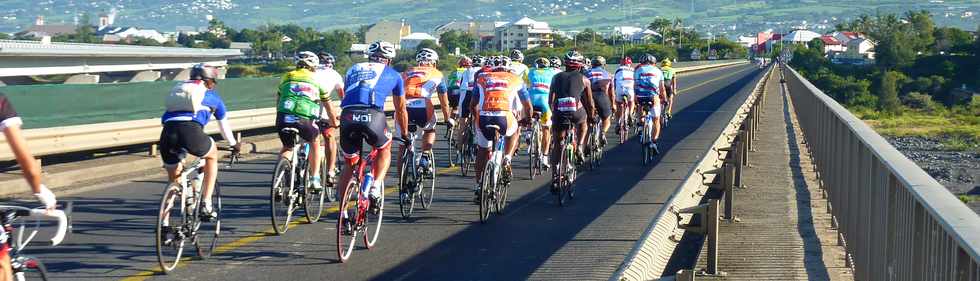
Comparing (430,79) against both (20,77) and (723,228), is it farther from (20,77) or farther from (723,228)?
(20,77)

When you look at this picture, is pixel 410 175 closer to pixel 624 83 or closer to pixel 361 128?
pixel 361 128

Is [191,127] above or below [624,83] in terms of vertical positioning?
above

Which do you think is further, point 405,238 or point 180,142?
point 405,238

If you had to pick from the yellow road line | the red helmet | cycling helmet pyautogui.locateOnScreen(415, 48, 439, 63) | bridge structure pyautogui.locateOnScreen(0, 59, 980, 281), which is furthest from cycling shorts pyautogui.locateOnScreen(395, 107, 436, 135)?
the red helmet

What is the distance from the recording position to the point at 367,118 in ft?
36.8

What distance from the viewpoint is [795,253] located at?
1105 centimetres

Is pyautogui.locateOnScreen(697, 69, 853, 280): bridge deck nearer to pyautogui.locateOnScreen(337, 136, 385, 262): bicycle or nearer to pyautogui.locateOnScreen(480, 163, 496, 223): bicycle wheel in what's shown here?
pyautogui.locateOnScreen(480, 163, 496, 223): bicycle wheel

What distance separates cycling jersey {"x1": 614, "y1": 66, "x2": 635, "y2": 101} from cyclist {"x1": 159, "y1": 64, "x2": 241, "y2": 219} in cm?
1405

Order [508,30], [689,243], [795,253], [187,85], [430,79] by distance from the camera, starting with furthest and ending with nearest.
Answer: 1. [508,30]
2. [430,79]
3. [689,243]
4. [795,253]
5. [187,85]

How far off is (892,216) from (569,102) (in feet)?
28.1

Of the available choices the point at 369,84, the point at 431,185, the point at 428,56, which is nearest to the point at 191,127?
the point at 369,84

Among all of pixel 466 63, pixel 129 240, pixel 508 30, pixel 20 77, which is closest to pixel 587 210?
pixel 129 240

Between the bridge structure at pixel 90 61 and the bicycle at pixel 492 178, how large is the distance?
37011 millimetres

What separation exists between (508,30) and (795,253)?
524 ft
